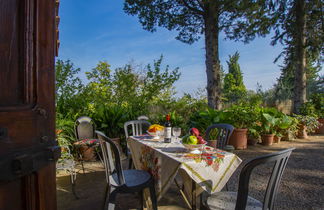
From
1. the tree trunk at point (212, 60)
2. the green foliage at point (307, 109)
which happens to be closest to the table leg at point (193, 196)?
the tree trunk at point (212, 60)

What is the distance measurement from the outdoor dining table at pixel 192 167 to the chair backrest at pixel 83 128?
7.43 ft

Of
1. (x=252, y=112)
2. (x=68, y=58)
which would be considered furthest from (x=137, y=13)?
(x=252, y=112)

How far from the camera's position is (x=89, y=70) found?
22.6ft

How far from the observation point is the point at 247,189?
1.34 meters

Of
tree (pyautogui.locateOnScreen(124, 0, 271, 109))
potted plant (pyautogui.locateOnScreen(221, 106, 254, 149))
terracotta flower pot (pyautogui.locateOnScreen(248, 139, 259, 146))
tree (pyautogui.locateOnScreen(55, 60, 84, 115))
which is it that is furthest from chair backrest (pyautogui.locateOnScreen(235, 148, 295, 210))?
tree (pyautogui.locateOnScreen(124, 0, 271, 109))

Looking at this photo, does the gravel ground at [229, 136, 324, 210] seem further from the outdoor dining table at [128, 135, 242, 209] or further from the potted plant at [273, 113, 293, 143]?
the outdoor dining table at [128, 135, 242, 209]

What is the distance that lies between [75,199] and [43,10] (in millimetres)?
2673

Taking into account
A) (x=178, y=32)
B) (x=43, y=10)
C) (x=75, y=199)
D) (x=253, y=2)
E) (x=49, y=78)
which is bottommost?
(x=75, y=199)

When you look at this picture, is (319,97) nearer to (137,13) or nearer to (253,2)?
(253,2)

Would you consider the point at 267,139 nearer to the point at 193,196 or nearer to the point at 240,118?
the point at 240,118

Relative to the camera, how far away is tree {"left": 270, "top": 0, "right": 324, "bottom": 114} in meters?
8.31

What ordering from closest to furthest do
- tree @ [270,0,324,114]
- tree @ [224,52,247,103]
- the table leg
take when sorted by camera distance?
the table leg, tree @ [270,0,324,114], tree @ [224,52,247,103]

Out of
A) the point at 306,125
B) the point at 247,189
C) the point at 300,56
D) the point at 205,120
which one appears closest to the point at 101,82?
the point at 205,120

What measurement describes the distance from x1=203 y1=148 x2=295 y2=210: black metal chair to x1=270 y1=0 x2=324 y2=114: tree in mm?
8224
